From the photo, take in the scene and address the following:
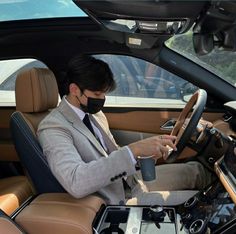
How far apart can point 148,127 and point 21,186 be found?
0.94 m

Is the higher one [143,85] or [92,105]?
[92,105]

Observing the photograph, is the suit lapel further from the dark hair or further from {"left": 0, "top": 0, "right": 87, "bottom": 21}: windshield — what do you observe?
{"left": 0, "top": 0, "right": 87, "bottom": 21}: windshield

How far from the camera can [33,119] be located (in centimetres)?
209

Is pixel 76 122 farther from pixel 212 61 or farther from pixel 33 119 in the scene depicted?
pixel 212 61

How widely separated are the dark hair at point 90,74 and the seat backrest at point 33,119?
0.79 ft

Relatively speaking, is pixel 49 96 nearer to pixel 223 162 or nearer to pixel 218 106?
pixel 223 162

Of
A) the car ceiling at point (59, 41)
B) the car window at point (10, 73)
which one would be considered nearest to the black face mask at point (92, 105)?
the car ceiling at point (59, 41)

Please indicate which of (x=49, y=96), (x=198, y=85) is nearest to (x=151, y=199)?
(x=49, y=96)

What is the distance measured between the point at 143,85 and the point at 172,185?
2.70 feet

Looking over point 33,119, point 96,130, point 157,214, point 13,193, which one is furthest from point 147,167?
point 13,193

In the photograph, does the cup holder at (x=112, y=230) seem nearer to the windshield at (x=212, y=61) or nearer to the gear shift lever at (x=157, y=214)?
the gear shift lever at (x=157, y=214)

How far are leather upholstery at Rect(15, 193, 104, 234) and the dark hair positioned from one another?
0.48 metres

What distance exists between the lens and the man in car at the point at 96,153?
1.69 meters

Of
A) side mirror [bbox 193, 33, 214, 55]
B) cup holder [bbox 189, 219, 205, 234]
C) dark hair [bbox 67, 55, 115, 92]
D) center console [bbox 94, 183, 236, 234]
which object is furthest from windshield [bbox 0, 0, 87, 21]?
cup holder [bbox 189, 219, 205, 234]
